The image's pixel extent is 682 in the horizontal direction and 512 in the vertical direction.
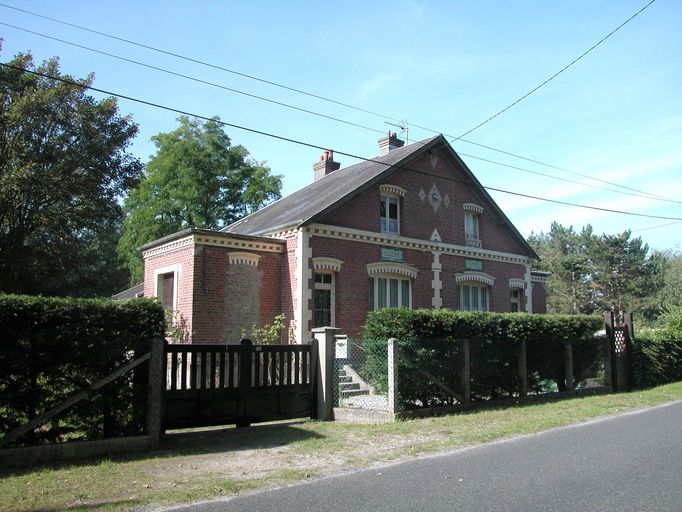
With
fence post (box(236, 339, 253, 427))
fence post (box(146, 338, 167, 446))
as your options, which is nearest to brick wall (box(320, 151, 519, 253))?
fence post (box(236, 339, 253, 427))

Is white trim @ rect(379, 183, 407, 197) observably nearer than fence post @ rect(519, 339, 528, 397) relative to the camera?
No

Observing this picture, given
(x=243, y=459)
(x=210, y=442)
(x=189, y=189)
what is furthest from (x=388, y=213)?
(x=189, y=189)

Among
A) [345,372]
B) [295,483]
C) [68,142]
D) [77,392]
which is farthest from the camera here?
[68,142]

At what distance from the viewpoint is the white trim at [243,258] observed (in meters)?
18.0

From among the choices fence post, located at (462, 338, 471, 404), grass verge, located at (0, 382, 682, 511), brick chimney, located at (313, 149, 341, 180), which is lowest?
grass verge, located at (0, 382, 682, 511)

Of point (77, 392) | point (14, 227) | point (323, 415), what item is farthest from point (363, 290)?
point (14, 227)

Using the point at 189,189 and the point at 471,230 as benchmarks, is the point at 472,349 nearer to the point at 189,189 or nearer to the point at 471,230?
the point at 471,230

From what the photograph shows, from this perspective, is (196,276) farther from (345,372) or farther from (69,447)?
(69,447)

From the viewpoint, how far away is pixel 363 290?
19.5 meters

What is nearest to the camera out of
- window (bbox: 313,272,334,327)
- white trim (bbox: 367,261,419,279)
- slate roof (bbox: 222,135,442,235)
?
window (bbox: 313,272,334,327)

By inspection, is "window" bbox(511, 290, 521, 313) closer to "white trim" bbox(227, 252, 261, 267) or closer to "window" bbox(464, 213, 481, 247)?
"window" bbox(464, 213, 481, 247)

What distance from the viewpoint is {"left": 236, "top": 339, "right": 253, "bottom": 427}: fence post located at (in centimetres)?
1029

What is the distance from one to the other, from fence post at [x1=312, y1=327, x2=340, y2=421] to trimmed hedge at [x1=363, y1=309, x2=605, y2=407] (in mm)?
1157

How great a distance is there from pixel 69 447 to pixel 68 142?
1755cm
